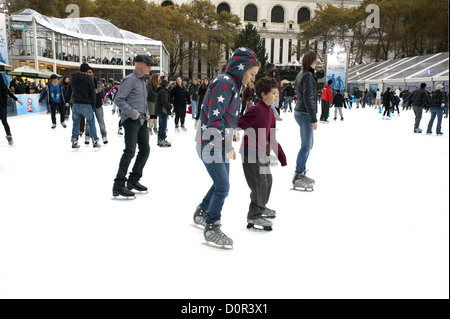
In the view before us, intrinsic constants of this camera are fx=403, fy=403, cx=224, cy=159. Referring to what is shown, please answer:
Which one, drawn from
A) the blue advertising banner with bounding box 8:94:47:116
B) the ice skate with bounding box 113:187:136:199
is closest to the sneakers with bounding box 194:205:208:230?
the ice skate with bounding box 113:187:136:199

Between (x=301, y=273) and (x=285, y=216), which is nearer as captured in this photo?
(x=301, y=273)

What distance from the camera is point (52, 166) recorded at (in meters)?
5.91

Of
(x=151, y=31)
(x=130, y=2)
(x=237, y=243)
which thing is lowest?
(x=237, y=243)

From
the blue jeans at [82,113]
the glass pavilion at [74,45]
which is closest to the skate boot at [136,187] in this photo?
the blue jeans at [82,113]

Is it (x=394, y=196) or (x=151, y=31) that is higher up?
(x=151, y=31)

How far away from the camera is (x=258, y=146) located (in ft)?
10.7

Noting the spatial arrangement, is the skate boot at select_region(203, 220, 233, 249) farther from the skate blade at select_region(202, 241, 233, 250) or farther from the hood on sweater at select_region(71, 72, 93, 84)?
the hood on sweater at select_region(71, 72, 93, 84)

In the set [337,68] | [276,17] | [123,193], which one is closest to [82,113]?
[123,193]

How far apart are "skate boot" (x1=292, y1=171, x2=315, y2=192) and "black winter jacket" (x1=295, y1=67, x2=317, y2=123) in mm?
715

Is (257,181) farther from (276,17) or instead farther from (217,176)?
(276,17)
